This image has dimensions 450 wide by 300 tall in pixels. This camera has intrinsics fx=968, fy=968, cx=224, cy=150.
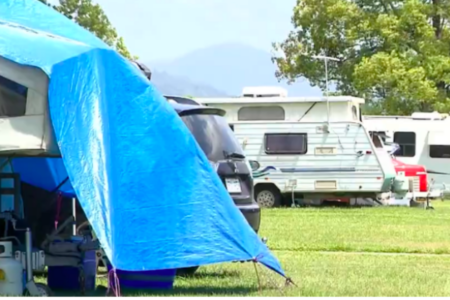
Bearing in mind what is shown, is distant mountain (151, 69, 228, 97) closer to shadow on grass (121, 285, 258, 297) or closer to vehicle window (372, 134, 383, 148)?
shadow on grass (121, 285, 258, 297)

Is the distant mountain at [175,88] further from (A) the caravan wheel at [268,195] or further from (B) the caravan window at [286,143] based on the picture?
(A) the caravan wheel at [268,195]

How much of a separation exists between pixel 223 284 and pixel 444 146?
1857 centimetres

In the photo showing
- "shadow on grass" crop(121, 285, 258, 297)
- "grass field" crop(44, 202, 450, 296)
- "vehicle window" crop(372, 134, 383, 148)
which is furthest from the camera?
"vehicle window" crop(372, 134, 383, 148)

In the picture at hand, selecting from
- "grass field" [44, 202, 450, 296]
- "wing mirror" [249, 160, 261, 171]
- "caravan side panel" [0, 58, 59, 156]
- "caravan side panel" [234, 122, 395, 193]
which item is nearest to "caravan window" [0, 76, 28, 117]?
"caravan side panel" [0, 58, 59, 156]

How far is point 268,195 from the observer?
2261 centimetres

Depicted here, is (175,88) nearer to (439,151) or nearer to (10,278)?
(439,151)

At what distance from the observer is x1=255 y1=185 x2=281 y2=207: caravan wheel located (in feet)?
73.9

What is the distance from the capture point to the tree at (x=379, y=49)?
3206 cm

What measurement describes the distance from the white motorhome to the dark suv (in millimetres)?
16592

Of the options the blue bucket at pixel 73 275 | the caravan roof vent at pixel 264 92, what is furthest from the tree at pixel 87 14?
the blue bucket at pixel 73 275

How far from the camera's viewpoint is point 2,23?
25.4 ft

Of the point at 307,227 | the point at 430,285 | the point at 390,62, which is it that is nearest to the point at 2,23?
the point at 430,285

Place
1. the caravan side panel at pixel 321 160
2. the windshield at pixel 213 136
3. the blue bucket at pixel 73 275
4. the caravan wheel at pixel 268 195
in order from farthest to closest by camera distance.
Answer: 1. the caravan wheel at pixel 268 195
2. the caravan side panel at pixel 321 160
3. the windshield at pixel 213 136
4. the blue bucket at pixel 73 275

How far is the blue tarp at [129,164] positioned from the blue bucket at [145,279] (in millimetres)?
757
